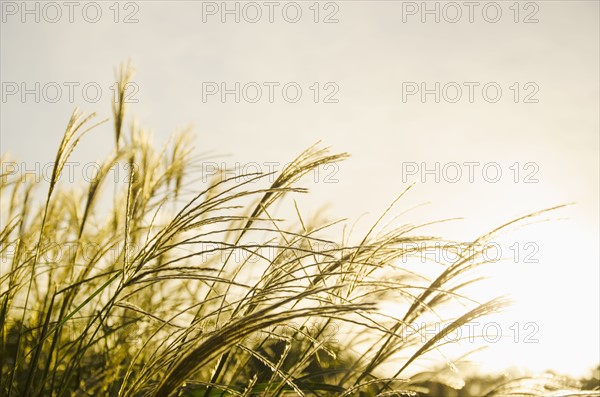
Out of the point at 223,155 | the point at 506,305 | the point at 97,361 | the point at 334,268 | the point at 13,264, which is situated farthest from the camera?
the point at 223,155

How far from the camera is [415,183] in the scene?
189 centimetres

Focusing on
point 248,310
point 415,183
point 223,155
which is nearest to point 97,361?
point 223,155

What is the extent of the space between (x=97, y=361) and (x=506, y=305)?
80.0 inches

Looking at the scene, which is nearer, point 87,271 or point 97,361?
point 87,271

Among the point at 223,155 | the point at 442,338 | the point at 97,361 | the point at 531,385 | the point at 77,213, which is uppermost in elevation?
the point at 223,155

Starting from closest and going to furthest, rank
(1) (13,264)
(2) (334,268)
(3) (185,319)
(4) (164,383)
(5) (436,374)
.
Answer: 1. (4) (164,383)
2. (2) (334,268)
3. (5) (436,374)
4. (1) (13,264)
5. (3) (185,319)

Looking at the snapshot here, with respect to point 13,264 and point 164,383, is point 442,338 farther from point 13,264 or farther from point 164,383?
point 13,264

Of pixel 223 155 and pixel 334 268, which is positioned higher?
pixel 223 155

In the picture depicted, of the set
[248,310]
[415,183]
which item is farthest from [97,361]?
[415,183]

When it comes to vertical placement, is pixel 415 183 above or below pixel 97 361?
above

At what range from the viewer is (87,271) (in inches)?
90.0

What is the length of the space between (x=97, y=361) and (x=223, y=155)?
4.40 ft

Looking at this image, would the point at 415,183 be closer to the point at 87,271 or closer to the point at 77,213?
the point at 87,271

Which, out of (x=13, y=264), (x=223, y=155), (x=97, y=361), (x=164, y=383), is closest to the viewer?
(x=164, y=383)
